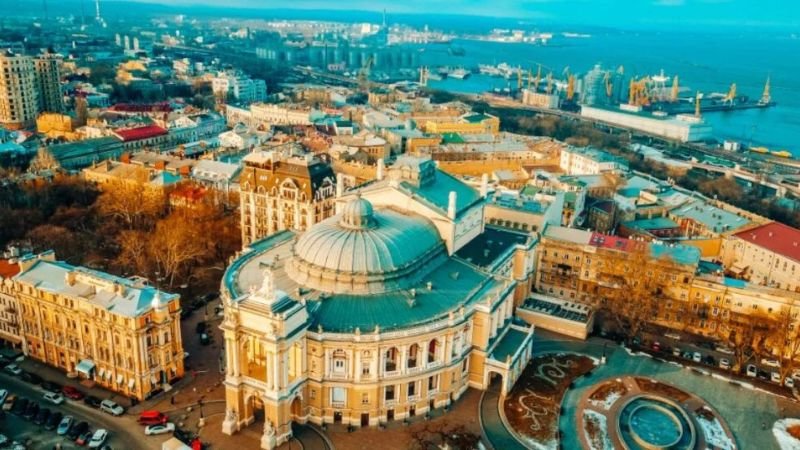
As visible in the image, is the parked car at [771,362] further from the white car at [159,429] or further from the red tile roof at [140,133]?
the red tile roof at [140,133]

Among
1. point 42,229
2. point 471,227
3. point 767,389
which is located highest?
point 471,227

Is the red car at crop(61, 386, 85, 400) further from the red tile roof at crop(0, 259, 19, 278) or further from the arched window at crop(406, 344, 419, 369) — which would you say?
the arched window at crop(406, 344, 419, 369)

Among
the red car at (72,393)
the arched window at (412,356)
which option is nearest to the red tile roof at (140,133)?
the red car at (72,393)

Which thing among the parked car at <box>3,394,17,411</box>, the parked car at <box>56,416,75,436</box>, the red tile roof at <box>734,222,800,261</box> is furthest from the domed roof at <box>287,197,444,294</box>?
the red tile roof at <box>734,222,800,261</box>

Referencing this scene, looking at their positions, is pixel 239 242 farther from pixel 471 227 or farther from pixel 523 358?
pixel 523 358

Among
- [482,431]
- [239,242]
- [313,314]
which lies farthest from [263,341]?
[239,242]
